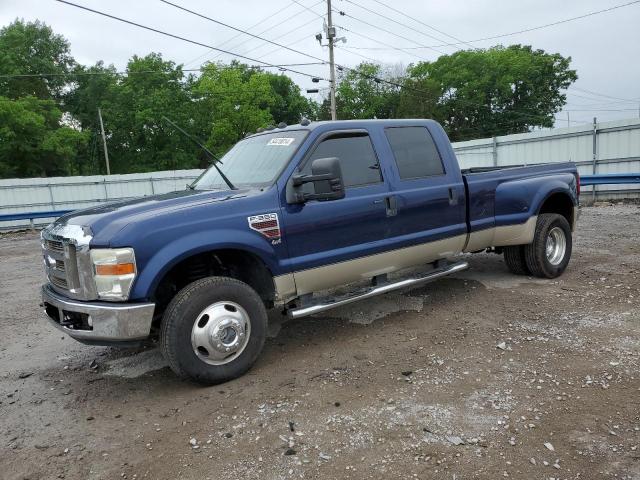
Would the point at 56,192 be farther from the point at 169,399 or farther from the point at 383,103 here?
the point at 383,103

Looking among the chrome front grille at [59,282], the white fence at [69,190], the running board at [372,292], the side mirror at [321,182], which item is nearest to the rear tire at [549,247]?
the running board at [372,292]

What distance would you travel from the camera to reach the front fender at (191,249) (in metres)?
3.35

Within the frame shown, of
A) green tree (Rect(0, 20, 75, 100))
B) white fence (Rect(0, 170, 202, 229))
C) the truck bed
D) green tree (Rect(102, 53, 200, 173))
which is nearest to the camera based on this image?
the truck bed

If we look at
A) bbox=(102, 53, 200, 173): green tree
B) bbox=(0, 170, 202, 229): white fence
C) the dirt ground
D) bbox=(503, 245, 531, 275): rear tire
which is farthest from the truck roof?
bbox=(102, 53, 200, 173): green tree

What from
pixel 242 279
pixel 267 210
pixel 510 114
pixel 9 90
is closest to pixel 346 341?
pixel 242 279

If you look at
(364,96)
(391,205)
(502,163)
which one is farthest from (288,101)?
(391,205)

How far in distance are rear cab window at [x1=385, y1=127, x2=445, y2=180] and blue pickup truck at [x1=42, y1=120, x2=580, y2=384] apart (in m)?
0.01

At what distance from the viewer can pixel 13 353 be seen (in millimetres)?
4785

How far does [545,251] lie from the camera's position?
19.4 ft

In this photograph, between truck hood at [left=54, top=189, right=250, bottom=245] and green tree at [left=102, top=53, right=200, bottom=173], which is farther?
green tree at [left=102, top=53, right=200, bottom=173]

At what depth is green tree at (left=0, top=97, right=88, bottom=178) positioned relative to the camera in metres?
35.7

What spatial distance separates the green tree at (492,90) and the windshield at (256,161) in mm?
51526

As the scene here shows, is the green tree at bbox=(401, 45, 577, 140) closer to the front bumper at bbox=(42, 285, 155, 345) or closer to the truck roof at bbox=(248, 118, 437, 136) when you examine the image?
the truck roof at bbox=(248, 118, 437, 136)

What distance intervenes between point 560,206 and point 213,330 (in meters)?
4.96
